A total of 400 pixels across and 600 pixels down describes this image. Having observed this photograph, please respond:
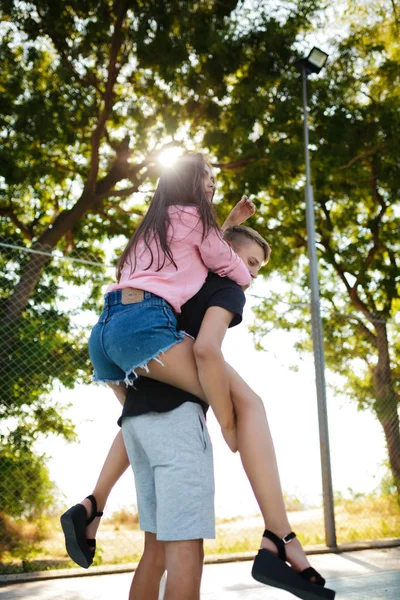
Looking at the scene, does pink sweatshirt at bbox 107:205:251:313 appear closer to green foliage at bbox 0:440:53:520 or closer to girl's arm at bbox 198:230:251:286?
girl's arm at bbox 198:230:251:286

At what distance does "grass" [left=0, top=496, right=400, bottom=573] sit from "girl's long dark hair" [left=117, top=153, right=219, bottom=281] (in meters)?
3.92

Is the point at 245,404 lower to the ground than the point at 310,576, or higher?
higher

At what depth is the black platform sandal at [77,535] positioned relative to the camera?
6.96 ft

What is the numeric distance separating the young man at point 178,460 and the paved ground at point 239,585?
156 centimetres

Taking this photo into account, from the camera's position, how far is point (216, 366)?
1.88 m

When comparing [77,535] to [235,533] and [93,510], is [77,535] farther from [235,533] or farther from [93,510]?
[235,533]

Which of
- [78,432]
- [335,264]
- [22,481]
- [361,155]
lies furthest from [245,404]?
[335,264]

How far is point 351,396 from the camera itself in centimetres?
901

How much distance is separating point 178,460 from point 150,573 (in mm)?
478

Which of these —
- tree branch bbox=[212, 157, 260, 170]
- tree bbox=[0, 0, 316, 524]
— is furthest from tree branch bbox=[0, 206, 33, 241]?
tree branch bbox=[212, 157, 260, 170]

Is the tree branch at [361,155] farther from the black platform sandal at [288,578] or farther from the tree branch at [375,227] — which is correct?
the black platform sandal at [288,578]

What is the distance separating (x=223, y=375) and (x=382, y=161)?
10768 mm

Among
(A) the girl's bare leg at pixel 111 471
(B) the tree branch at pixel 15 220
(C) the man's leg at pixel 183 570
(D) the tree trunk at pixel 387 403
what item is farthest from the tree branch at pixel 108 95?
(C) the man's leg at pixel 183 570

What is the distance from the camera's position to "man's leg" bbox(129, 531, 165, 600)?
2123 mm
